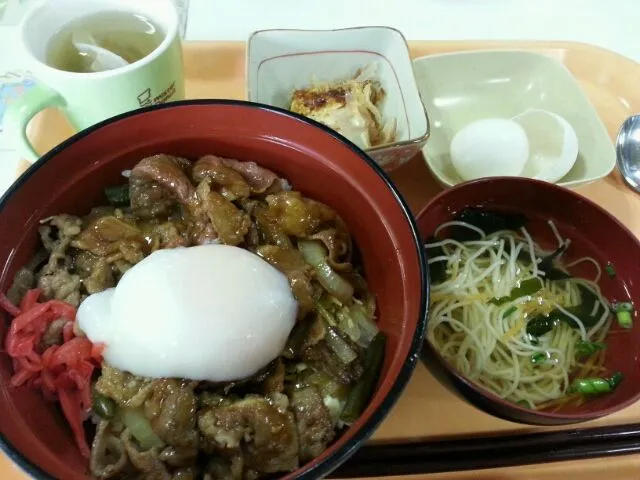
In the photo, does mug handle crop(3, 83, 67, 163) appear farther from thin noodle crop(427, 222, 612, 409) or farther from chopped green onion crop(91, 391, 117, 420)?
thin noodle crop(427, 222, 612, 409)

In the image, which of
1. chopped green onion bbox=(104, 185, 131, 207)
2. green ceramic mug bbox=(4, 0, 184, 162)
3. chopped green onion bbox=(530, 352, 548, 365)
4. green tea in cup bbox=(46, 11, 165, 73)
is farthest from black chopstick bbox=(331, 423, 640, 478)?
green tea in cup bbox=(46, 11, 165, 73)

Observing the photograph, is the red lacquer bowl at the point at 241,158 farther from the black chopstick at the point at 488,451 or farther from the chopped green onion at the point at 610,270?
the chopped green onion at the point at 610,270

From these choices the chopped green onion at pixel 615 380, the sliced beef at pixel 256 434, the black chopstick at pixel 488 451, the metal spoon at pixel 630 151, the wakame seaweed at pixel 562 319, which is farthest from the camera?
the metal spoon at pixel 630 151

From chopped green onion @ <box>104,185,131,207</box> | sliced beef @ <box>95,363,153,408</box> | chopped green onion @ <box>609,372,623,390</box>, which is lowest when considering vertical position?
chopped green onion @ <box>609,372,623,390</box>

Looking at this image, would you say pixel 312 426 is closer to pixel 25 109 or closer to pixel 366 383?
pixel 366 383

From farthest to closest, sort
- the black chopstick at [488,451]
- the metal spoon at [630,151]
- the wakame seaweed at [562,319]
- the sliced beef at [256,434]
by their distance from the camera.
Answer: the metal spoon at [630,151] → the wakame seaweed at [562,319] → the black chopstick at [488,451] → the sliced beef at [256,434]

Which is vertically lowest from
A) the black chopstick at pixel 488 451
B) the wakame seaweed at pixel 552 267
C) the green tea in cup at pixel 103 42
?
the black chopstick at pixel 488 451

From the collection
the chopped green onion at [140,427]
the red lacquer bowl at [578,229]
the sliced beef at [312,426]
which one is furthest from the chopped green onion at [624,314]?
the chopped green onion at [140,427]

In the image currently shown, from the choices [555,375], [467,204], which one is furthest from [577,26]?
[555,375]
